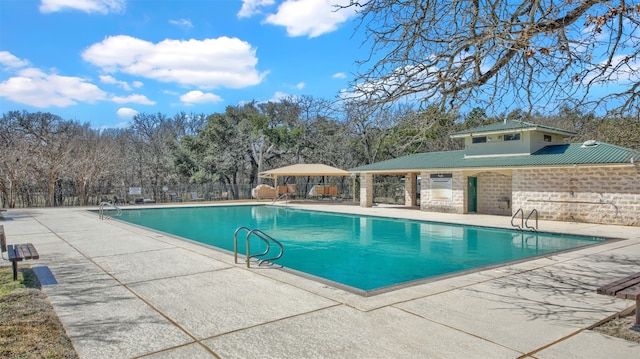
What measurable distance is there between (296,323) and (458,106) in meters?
3.29

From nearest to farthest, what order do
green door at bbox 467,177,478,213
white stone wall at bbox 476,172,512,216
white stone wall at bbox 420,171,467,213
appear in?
white stone wall at bbox 420,171,467,213 < white stone wall at bbox 476,172,512,216 < green door at bbox 467,177,478,213

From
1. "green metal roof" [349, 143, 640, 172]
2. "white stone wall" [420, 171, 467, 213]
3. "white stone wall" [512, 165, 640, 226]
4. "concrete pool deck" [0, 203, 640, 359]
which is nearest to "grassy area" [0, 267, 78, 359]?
"concrete pool deck" [0, 203, 640, 359]

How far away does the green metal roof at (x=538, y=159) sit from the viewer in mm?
14734

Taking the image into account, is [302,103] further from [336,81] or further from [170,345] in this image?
[170,345]

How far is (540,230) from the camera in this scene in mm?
13219

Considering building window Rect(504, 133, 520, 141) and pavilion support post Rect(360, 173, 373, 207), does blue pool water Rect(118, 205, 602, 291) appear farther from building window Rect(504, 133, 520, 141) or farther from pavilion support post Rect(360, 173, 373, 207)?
building window Rect(504, 133, 520, 141)

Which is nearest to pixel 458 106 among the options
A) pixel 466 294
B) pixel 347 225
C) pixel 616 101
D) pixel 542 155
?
pixel 616 101

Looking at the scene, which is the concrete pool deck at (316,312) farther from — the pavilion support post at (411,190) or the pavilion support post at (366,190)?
the pavilion support post at (411,190)

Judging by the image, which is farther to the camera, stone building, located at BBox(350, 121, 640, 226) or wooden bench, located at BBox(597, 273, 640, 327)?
stone building, located at BBox(350, 121, 640, 226)

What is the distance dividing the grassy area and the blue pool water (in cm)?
504

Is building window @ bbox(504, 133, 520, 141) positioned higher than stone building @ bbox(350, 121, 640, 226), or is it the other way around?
building window @ bbox(504, 133, 520, 141)

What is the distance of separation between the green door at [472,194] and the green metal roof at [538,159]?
1268 millimetres

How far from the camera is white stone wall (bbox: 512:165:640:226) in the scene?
1426 centimetres

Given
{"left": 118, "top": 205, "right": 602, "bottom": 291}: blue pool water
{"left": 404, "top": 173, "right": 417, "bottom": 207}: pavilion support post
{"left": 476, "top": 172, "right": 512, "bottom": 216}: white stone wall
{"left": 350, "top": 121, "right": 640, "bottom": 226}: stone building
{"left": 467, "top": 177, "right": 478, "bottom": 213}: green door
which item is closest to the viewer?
{"left": 118, "top": 205, "right": 602, "bottom": 291}: blue pool water
